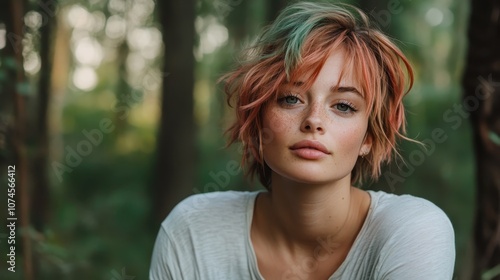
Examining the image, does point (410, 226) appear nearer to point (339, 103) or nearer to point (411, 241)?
point (411, 241)

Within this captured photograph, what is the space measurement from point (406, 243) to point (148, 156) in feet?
35.1

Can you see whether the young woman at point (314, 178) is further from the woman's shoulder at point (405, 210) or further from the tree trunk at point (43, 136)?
the tree trunk at point (43, 136)

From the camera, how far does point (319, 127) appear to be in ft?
6.98

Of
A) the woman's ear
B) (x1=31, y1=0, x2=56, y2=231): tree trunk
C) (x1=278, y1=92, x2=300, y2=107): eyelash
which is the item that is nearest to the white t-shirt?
the woman's ear

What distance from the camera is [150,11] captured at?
42.0 feet

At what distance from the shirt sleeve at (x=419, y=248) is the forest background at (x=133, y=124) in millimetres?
839

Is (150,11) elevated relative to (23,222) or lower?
elevated

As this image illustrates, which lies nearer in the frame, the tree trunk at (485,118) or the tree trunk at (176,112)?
the tree trunk at (485,118)

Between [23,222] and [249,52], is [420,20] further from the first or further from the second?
[249,52]

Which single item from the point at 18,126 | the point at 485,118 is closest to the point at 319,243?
the point at 485,118

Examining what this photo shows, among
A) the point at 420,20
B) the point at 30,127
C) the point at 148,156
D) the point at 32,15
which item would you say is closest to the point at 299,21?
the point at 32,15

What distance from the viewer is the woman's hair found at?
7.23 feet

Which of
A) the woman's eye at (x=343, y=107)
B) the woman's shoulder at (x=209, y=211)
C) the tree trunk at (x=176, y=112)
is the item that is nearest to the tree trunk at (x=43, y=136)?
the tree trunk at (x=176, y=112)

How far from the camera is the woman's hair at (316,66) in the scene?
221 centimetres
